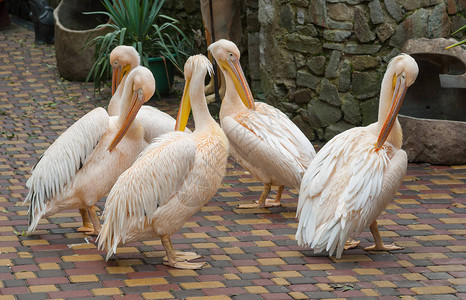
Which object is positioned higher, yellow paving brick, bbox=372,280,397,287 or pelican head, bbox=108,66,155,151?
pelican head, bbox=108,66,155,151

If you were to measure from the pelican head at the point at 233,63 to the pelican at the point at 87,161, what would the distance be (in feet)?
3.55

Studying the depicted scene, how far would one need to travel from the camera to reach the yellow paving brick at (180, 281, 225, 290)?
4.50 metres

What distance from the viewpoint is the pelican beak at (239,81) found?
6.10 metres

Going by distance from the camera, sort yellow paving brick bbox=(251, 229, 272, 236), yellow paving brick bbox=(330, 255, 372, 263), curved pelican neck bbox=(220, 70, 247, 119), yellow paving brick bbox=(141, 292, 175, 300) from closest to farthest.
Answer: yellow paving brick bbox=(141, 292, 175, 300), yellow paving brick bbox=(330, 255, 372, 263), yellow paving brick bbox=(251, 229, 272, 236), curved pelican neck bbox=(220, 70, 247, 119)

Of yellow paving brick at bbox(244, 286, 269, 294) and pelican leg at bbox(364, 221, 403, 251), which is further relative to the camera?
pelican leg at bbox(364, 221, 403, 251)

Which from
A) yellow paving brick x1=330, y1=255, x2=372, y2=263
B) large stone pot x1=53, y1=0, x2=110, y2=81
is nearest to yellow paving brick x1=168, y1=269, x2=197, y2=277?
yellow paving brick x1=330, y1=255, x2=372, y2=263

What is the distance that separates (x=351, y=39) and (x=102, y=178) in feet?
9.71

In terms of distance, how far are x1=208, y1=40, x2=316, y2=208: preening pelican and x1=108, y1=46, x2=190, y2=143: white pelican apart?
0.43 meters

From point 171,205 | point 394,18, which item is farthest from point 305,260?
point 394,18

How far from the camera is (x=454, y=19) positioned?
283 inches

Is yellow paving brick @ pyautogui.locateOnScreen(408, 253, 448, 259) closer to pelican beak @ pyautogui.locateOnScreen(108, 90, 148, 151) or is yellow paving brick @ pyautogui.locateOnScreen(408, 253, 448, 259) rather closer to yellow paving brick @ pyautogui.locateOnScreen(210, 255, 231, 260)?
yellow paving brick @ pyautogui.locateOnScreen(210, 255, 231, 260)

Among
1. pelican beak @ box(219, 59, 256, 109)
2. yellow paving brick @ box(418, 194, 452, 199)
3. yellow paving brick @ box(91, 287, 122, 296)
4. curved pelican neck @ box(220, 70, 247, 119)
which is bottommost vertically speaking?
yellow paving brick @ box(91, 287, 122, 296)

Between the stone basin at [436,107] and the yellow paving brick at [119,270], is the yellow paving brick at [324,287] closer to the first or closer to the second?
the yellow paving brick at [119,270]

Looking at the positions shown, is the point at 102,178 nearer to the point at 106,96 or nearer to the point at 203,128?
the point at 203,128
